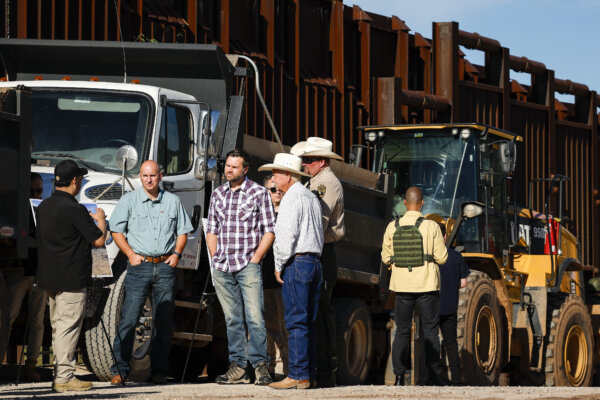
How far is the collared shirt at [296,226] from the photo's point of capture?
912cm

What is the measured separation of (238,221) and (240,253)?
25 cm

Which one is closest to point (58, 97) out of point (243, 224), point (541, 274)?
point (243, 224)

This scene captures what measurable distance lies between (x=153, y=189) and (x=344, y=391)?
2137 millimetres

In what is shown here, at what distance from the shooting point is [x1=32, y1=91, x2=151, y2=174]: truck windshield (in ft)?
32.4

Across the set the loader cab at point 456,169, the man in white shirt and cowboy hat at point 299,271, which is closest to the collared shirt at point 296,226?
the man in white shirt and cowboy hat at point 299,271

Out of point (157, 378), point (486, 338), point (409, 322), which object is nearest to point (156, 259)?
point (157, 378)

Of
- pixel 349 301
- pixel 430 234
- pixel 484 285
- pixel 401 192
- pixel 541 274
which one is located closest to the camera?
pixel 430 234

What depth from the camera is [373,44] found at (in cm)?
1886

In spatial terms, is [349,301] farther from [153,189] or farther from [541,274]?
[541,274]

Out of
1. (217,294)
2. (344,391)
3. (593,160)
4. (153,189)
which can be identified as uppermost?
(593,160)

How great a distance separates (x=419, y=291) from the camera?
10.8m

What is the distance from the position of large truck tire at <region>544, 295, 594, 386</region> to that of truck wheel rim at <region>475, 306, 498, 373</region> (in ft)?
4.19

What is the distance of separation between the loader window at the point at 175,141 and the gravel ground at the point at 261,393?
1887mm

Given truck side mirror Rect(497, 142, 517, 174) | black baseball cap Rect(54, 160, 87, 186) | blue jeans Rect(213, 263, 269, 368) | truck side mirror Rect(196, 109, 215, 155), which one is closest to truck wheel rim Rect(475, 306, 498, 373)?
truck side mirror Rect(497, 142, 517, 174)
